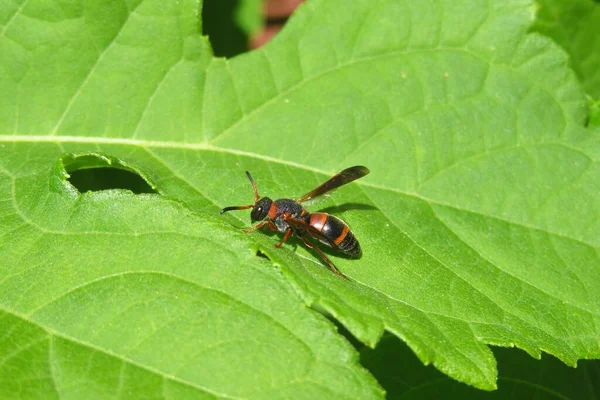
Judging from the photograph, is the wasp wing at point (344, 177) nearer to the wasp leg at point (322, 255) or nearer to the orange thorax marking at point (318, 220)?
the orange thorax marking at point (318, 220)

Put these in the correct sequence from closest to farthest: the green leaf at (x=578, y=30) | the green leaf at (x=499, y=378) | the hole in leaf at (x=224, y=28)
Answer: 1. the green leaf at (x=499, y=378)
2. the green leaf at (x=578, y=30)
3. the hole in leaf at (x=224, y=28)

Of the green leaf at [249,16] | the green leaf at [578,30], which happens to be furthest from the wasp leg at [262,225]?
the green leaf at [249,16]

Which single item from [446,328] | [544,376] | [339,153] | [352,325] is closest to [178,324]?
[352,325]

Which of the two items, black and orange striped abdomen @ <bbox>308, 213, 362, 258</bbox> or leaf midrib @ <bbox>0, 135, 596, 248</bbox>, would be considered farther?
leaf midrib @ <bbox>0, 135, 596, 248</bbox>

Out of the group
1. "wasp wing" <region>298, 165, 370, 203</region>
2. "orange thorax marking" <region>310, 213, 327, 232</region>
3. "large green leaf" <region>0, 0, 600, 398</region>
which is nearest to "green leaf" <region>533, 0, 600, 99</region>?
"large green leaf" <region>0, 0, 600, 398</region>

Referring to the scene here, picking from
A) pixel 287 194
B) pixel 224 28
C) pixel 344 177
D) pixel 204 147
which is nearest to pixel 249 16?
pixel 224 28

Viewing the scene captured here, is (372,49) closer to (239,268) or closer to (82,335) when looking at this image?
(239,268)

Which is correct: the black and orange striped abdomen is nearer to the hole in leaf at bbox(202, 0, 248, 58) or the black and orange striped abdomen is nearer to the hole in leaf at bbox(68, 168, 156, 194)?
the hole in leaf at bbox(68, 168, 156, 194)

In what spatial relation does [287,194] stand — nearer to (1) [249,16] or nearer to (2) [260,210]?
(2) [260,210]
